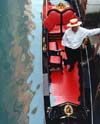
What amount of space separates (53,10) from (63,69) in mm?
767

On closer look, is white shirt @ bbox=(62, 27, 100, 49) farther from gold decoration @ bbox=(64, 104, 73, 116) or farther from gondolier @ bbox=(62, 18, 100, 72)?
gold decoration @ bbox=(64, 104, 73, 116)

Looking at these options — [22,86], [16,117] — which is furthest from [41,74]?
[16,117]

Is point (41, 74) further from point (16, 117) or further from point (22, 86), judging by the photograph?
point (16, 117)

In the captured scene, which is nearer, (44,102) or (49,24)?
(44,102)

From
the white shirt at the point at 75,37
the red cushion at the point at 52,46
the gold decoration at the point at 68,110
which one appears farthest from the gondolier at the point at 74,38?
the gold decoration at the point at 68,110

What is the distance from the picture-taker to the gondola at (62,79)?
4.95 metres

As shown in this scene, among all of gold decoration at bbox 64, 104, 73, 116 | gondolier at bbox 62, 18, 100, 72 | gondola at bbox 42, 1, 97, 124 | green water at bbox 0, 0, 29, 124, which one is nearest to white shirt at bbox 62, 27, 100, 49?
gondolier at bbox 62, 18, 100, 72

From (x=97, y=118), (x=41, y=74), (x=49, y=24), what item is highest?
(x=49, y=24)

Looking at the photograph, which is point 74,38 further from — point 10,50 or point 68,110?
point 10,50

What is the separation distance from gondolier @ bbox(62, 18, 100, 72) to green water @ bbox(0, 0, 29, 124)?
74 centimetres

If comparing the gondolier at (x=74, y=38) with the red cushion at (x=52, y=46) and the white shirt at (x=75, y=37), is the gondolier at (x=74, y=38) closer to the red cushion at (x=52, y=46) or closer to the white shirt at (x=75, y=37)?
the white shirt at (x=75, y=37)

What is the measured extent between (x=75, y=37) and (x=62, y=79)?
0.47 meters

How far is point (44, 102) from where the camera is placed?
5.09 meters

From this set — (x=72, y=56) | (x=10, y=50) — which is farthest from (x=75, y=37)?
(x=10, y=50)
